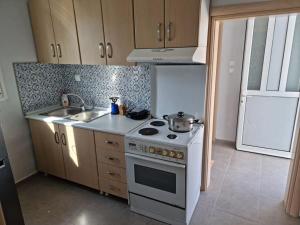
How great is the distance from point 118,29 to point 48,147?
1.65 m

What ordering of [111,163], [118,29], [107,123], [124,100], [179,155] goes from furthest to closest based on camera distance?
1. [124,100]
2. [107,123]
3. [111,163]
4. [118,29]
5. [179,155]

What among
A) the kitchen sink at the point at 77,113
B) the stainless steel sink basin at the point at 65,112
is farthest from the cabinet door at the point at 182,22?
the stainless steel sink basin at the point at 65,112

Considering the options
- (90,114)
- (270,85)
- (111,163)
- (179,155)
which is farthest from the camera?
(270,85)

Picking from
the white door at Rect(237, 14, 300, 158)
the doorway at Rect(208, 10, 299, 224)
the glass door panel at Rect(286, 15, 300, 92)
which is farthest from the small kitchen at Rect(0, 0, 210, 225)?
the glass door panel at Rect(286, 15, 300, 92)

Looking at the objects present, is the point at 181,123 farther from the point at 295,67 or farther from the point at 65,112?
the point at 295,67

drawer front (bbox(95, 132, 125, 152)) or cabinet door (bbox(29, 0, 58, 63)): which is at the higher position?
cabinet door (bbox(29, 0, 58, 63))

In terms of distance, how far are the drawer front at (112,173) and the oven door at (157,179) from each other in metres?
0.11

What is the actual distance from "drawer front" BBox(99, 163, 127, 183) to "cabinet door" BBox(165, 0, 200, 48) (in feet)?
4.34

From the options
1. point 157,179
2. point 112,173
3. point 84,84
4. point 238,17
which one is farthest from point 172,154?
point 84,84

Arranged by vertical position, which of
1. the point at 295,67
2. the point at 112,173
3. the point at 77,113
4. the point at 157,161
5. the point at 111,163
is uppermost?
the point at 295,67

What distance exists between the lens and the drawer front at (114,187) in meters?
2.17

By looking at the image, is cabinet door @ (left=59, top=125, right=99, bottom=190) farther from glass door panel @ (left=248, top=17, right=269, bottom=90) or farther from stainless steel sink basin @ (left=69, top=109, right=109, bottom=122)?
glass door panel @ (left=248, top=17, right=269, bottom=90)

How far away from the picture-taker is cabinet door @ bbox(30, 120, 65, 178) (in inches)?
97.2

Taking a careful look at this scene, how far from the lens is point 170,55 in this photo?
1.75m
